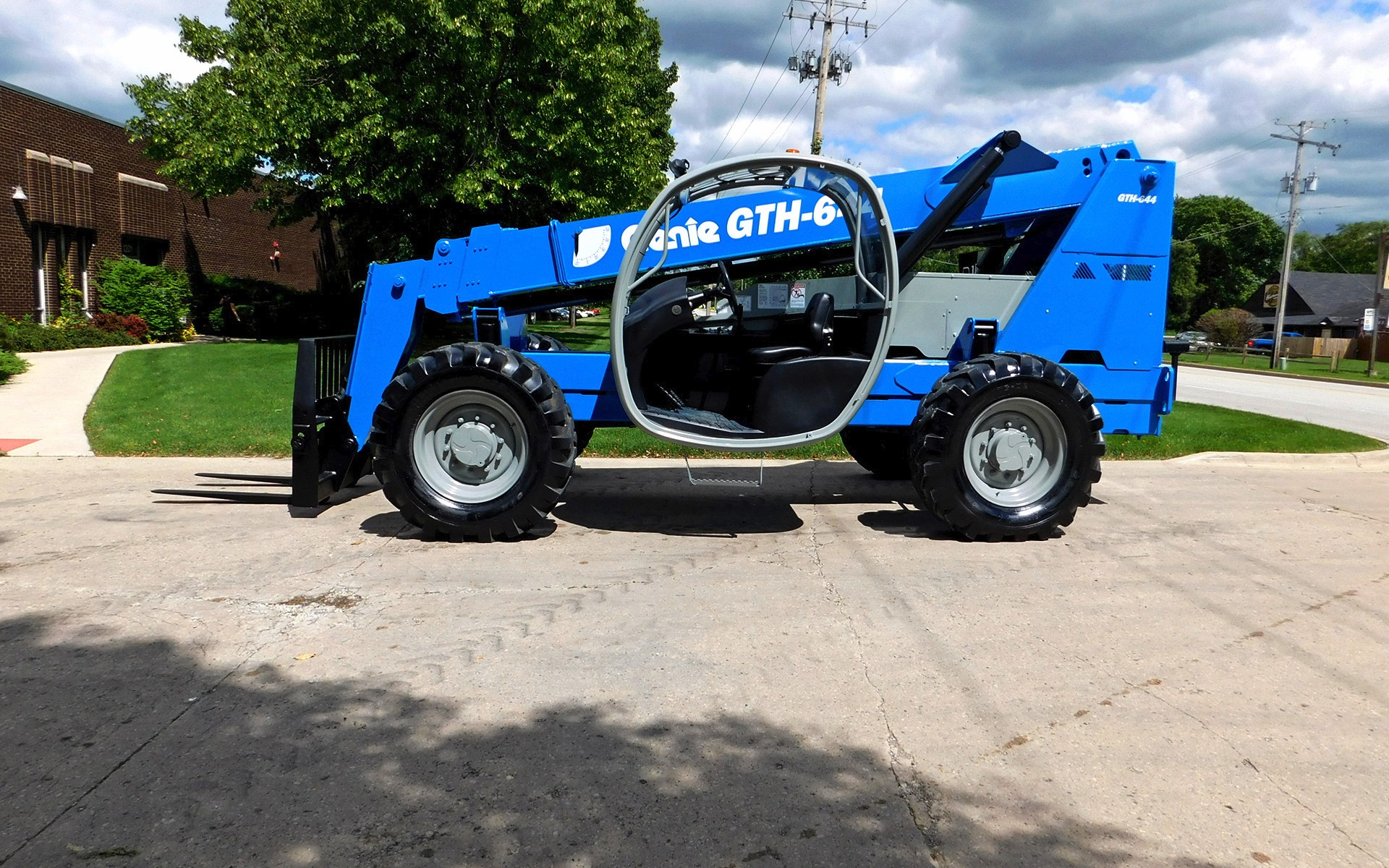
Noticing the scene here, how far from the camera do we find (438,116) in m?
20.1

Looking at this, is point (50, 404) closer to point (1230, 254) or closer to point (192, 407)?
point (192, 407)

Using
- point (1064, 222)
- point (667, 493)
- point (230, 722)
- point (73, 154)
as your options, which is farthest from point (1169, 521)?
point (73, 154)

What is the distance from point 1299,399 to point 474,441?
20431 mm

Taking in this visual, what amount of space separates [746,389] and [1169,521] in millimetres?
3230

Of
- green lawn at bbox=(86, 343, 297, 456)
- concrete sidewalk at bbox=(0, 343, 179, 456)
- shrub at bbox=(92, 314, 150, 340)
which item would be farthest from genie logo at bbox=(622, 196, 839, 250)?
shrub at bbox=(92, 314, 150, 340)

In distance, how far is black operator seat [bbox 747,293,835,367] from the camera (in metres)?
6.52

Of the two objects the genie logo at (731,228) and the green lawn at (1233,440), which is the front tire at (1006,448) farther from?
the green lawn at (1233,440)

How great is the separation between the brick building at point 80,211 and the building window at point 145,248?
0.11 feet

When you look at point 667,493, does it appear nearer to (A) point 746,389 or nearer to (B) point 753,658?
(A) point 746,389

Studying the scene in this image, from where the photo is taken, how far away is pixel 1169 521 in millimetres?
6969

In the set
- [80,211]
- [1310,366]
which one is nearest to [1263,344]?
[1310,366]

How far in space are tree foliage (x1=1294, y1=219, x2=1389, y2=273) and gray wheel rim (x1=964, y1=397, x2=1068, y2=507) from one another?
313 feet

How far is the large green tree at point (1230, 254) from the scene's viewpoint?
8138cm

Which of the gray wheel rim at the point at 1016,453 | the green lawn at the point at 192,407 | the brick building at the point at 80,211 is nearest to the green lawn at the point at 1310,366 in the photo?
the gray wheel rim at the point at 1016,453
